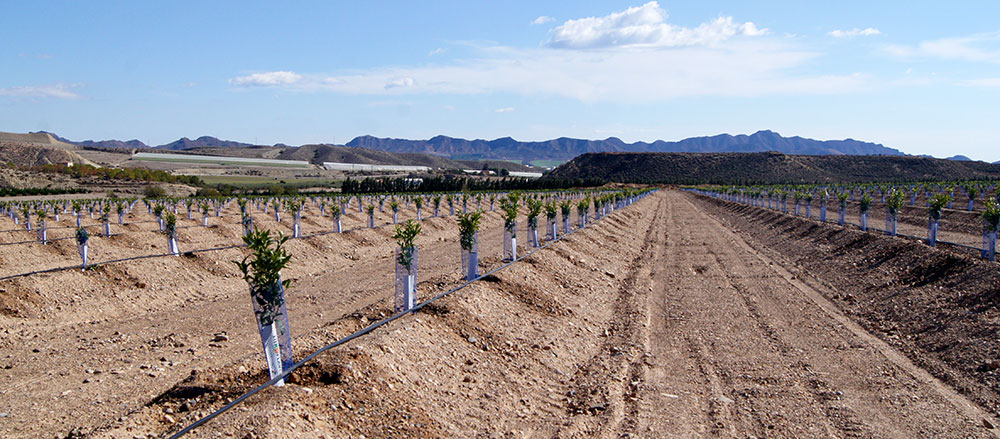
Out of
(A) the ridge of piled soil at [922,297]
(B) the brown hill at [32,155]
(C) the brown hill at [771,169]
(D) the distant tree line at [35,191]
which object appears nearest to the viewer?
(A) the ridge of piled soil at [922,297]

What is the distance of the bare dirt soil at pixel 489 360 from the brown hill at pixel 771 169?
11299 centimetres

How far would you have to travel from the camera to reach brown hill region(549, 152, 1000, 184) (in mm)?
130000

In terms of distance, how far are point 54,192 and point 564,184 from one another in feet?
242

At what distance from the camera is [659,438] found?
21.1 feet

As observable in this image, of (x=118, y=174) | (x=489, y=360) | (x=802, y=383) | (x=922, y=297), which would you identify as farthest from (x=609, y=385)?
(x=118, y=174)

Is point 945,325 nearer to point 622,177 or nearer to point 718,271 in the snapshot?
point 718,271

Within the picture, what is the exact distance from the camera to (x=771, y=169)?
14238 centimetres

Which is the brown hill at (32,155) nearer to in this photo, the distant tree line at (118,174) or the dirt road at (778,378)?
the distant tree line at (118,174)

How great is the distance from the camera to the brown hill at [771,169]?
427ft

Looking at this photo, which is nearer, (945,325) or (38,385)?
(38,385)

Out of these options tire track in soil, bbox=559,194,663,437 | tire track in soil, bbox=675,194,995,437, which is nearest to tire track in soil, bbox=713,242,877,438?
tire track in soil, bbox=675,194,995,437

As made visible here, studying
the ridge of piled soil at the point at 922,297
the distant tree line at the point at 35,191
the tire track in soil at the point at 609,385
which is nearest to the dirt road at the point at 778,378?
the tire track in soil at the point at 609,385

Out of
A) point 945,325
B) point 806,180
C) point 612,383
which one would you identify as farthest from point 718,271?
point 806,180

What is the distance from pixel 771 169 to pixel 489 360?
147568mm
